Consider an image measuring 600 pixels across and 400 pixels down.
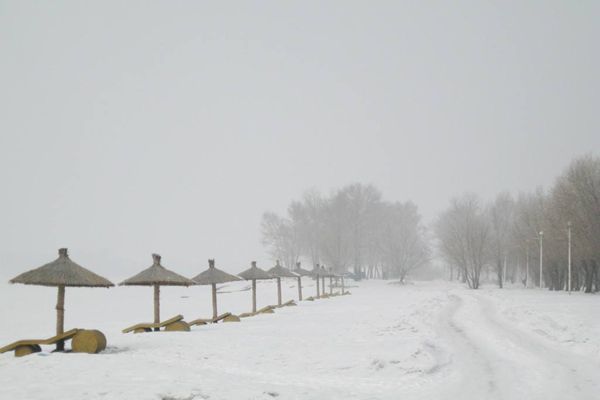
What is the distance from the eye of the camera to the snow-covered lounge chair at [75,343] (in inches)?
520

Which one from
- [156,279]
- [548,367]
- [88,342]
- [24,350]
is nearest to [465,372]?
[548,367]

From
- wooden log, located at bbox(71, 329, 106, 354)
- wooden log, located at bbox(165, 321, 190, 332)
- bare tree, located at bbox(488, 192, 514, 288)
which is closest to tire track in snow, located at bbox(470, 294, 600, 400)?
wooden log, located at bbox(71, 329, 106, 354)

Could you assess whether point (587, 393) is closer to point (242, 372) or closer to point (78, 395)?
point (242, 372)

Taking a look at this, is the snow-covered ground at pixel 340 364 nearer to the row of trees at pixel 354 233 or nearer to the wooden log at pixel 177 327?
the wooden log at pixel 177 327

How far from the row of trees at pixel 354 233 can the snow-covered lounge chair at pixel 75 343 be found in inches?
2139

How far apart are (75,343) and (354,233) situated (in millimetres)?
57658

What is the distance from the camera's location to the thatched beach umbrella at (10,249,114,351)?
14.8m

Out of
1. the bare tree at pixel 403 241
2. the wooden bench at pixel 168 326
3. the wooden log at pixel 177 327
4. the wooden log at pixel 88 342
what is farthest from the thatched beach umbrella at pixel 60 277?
the bare tree at pixel 403 241

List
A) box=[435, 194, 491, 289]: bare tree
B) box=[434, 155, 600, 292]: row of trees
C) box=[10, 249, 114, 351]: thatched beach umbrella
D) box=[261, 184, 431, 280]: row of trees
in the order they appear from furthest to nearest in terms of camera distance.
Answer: box=[261, 184, 431, 280]: row of trees, box=[435, 194, 491, 289]: bare tree, box=[434, 155, 600, 292]: row of trees, box=[10, 249, 114, 351]: thatched beach umbrella

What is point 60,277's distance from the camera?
15000 millimetres

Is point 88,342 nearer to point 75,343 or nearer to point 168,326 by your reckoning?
point 75,343

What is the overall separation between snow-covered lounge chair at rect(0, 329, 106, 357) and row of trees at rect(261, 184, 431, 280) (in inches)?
2139

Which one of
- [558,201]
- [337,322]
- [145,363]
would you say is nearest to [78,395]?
[145,363]

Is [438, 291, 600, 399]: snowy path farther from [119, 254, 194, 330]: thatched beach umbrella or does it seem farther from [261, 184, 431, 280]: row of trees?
[261, 184, 431, 280]: row of trees
